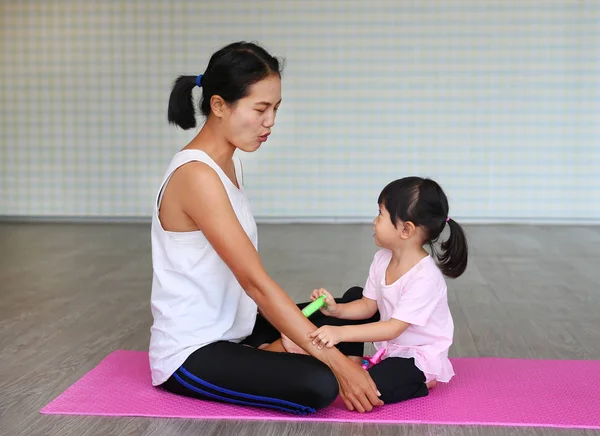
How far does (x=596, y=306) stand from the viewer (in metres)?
3.37

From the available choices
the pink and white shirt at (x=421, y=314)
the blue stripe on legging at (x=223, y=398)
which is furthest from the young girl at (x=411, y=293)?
the blue stripe on legging at (x=223, y=398)

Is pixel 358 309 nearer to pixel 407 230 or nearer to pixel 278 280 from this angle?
pixel 407 230

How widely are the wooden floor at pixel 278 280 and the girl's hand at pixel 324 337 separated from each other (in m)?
0.18

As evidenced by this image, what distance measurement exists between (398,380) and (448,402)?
138mm

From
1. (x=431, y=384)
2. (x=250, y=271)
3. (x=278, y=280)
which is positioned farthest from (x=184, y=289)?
(x=278, y=280)

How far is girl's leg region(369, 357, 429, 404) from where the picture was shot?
200 centimetres

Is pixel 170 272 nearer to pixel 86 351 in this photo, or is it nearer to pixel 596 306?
pixel 86 351

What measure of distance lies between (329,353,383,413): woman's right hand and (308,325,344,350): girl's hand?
36mm

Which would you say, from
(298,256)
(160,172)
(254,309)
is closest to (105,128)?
(160,172)

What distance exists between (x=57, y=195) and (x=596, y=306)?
464 cm

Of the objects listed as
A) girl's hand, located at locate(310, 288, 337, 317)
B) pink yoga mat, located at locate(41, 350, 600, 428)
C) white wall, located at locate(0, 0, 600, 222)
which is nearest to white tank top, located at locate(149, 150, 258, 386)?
pink yoga mat, located at locate(41, 350, 600, 428)

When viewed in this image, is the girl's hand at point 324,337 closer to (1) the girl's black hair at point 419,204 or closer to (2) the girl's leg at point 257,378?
(2) the girl's leg at point 257,378

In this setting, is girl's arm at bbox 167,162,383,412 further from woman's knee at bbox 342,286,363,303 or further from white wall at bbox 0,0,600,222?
white wall at bbox 0,0,600,222

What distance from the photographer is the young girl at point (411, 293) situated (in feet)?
6.63
